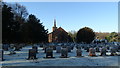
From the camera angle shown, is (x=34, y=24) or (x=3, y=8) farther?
(x=34, y=24)

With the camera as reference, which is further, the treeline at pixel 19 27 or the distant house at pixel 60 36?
the distant house at pixel 60 36

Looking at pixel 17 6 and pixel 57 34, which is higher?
pixel 17 6

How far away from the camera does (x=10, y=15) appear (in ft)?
106

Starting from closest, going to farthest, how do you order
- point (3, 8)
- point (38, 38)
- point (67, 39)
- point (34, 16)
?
point (3, 8), point (38, 38), point (34, 16), point (67, 39)

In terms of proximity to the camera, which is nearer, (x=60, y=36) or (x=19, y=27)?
(x=19, y=27)

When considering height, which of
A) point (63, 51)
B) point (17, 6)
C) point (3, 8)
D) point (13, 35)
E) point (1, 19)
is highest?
point (17, 6)

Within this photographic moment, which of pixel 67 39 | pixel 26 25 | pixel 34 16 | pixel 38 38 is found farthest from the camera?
pixel 67 39

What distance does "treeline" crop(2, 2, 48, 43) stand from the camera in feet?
103

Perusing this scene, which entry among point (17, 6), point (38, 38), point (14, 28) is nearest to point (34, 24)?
point (38, 38)

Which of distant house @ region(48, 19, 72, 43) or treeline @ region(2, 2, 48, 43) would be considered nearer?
treeline @ region(2, 2, 48, 43)

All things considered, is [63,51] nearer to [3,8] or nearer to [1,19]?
[1,19]

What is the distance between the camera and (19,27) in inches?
1455

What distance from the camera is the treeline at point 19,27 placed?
103 ft

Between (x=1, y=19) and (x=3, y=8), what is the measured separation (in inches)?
124
